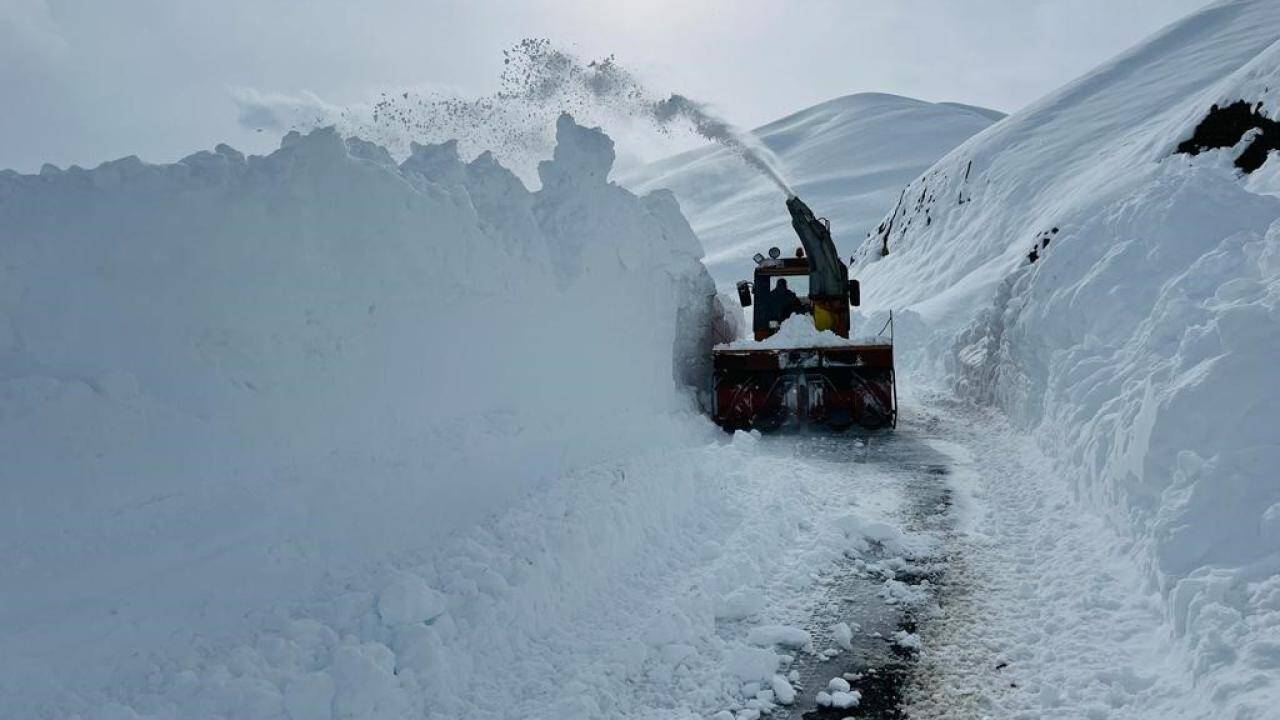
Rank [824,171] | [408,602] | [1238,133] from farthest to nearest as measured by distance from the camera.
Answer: [824,171] → [1238,133] → [408,602]

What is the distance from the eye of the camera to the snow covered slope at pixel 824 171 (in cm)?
7131

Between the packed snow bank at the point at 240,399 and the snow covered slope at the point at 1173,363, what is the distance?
4132mm

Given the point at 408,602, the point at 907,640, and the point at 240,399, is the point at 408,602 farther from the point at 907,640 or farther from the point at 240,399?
the point at 907,640

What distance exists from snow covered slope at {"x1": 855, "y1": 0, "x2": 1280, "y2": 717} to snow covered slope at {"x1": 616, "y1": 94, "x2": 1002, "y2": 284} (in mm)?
43454

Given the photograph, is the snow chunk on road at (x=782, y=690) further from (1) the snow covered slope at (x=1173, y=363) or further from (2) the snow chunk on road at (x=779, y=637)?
(1) the snow covered slope at (x=1173, y=363)

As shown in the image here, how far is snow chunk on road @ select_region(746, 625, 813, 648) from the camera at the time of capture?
564 cm

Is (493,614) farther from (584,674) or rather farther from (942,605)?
(942,605)

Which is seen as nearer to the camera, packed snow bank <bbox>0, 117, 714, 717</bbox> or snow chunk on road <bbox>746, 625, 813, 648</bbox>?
packed snow bank <bbox>0, 117, 714, 717</bbox>

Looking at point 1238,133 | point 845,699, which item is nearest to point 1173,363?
point 845,699

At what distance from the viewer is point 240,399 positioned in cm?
578

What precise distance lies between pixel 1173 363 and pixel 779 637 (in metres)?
4.67

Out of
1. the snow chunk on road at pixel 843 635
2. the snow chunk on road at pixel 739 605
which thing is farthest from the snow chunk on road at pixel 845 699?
the snow chunk on road at pixel 739 605

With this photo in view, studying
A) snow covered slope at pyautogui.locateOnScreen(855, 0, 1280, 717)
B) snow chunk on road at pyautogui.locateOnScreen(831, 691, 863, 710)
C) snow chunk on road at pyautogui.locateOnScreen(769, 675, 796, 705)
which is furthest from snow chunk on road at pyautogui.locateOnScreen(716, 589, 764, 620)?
snow covered slope at pyautogui.locateOnScreen(855, 0, 1280, 717)

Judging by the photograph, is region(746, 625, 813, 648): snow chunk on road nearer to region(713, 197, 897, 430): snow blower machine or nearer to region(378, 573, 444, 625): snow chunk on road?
region(378, 573, 444, 625): snow chunk on road
